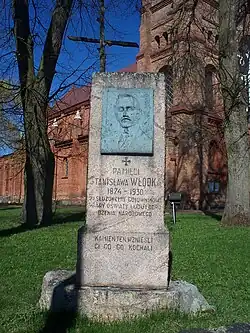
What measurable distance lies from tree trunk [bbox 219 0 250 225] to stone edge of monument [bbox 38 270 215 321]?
9689mm

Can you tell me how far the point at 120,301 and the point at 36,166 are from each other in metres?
10.3

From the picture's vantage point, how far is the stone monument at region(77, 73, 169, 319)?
16.6 ft

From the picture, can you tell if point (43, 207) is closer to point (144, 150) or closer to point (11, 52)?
point (11, 52)

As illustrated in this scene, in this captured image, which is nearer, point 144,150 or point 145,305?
point 145,305

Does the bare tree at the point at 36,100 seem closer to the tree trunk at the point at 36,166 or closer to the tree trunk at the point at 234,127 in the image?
the tree trunk at the point at 36,166

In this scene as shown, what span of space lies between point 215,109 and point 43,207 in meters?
20.9

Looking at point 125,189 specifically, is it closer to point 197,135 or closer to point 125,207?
point 125,207

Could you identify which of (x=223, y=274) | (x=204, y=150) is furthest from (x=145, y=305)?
(x=204, y=150)

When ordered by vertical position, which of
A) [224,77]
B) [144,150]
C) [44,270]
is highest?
[224,77]

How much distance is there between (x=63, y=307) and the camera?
16.2ft

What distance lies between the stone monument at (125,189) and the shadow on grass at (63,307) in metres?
0.15

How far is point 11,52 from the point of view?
46.3ft

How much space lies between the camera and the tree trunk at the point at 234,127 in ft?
47.2

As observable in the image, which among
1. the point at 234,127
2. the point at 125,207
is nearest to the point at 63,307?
the point at 125,207
